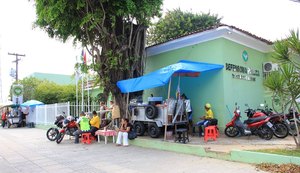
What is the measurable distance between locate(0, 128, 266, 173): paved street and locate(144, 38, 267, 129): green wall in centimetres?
370

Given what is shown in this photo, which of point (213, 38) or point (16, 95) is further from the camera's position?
point (16, 95)

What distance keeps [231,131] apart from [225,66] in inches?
103

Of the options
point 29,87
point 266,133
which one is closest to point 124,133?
point 266,133

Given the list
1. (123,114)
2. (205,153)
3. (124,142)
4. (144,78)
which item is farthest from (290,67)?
(123,114)

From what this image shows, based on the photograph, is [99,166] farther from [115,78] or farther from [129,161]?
[115,78]

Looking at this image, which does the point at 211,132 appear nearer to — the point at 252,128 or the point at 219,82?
the point at 252,128

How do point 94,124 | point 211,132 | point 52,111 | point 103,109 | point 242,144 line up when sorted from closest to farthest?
point 242,144 → point 211,132 → point 94,124 → point 103,109 → point 52,111

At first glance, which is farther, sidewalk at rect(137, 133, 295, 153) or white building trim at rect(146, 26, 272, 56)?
white building trim at rect(146, 26, 272, 56)

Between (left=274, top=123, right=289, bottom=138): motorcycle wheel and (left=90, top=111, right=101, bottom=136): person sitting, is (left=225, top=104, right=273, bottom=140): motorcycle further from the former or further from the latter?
(left=90, top=111, right=101, bottom=136): person sitting

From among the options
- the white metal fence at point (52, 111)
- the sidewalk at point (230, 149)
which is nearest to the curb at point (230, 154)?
the sidewalk at point (230, 149)

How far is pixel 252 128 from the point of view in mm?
10016

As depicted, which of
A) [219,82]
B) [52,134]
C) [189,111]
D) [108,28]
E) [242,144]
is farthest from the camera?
[52,134]

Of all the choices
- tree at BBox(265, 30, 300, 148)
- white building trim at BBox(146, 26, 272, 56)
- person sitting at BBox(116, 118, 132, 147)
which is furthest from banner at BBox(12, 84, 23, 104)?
tree at BBox(265, 30, 300, 148)

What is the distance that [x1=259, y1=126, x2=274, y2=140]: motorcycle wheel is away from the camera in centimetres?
962
